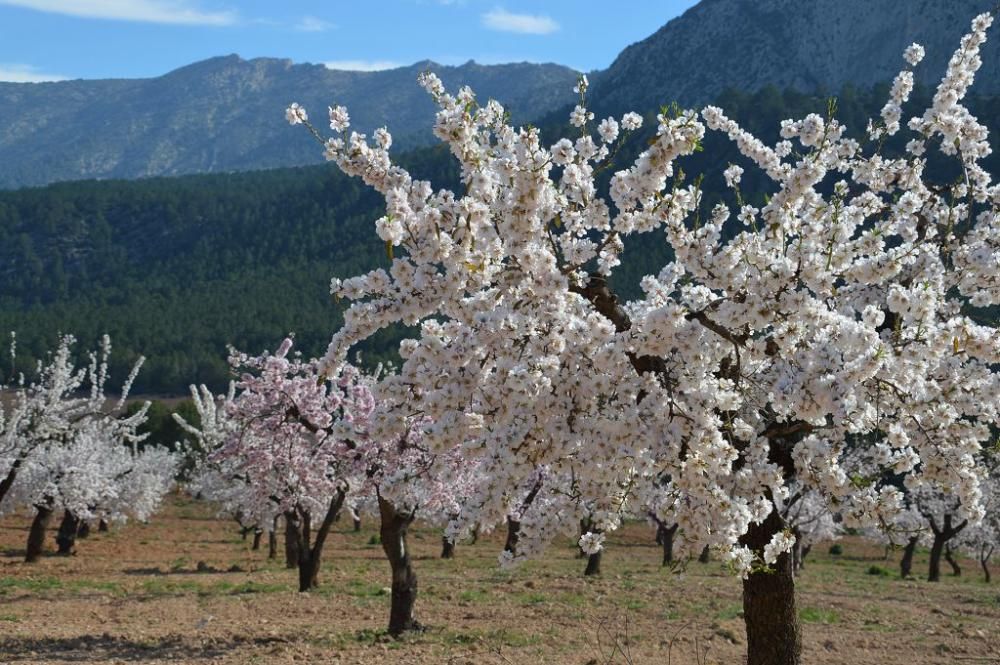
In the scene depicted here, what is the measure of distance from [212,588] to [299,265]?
167908mm

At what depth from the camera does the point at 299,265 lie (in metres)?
187

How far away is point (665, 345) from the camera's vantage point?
6.65 metres

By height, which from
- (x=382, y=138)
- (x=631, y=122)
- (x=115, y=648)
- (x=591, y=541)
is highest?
(x=631, y=122)

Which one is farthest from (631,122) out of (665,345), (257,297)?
(257,297)

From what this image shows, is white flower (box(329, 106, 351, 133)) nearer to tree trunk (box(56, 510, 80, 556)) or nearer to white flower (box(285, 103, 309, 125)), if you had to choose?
white flower (box(285, 103, 309, 125))

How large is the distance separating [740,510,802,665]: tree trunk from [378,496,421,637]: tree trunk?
27.0 feet

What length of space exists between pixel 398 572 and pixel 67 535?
26253 mm

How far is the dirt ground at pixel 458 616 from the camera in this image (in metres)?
14.6

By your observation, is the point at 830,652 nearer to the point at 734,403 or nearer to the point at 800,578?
the point at 734,403

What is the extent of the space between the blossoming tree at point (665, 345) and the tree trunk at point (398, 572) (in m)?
8.60

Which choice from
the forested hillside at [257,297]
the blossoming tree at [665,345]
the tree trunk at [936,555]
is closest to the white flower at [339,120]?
the blossoming tree at [665,345]

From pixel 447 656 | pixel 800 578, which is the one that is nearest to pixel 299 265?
pixel 800 578

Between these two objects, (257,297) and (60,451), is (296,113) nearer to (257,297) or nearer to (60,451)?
(60,451)

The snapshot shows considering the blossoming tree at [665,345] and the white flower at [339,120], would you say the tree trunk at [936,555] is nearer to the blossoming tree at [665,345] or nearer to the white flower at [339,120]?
the blossoming tree at [665,345]
